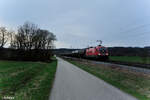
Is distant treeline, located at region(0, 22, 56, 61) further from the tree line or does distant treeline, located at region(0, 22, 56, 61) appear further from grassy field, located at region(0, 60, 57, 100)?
grassy field, located at region(0, 60, 57, 100)

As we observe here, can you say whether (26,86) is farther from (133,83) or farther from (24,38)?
(24,38)

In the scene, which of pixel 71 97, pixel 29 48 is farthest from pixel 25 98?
pixel 29 48

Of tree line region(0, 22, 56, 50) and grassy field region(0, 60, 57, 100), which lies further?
tree line region(0, 22, 56, 50)

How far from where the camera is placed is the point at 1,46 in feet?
156

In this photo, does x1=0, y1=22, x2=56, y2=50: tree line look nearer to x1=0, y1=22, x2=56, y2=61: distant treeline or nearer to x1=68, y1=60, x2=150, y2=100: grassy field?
x1=0, y1=22, x2=56, y2=61: distant treeline

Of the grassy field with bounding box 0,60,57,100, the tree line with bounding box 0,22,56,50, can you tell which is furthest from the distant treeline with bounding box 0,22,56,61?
the grassy field with bounding box 0,60,57,100

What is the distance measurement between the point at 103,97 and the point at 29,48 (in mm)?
41989

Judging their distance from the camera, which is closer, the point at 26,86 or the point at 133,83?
the point at 26,86

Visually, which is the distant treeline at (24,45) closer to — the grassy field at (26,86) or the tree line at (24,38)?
the tree line at (24,38)

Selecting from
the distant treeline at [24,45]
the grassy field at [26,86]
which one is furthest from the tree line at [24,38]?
the grassy field at [26,86]

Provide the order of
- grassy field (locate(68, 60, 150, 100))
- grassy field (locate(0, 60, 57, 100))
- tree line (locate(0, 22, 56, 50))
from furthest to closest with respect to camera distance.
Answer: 1. tree line (locate(0, 22, 56, 50))
2. grassy field (locate(68, 60, 150, 100))
3. grassy field (locate(0, 60, 57, 100))

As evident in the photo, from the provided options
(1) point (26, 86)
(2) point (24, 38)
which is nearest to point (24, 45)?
(2) point (24, 38)

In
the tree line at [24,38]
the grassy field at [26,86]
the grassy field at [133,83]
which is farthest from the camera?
the tree line at [24,38]

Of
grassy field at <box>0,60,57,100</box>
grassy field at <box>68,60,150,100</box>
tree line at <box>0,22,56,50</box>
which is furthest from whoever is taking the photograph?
tree line at <box>0,22,56,50</box>
